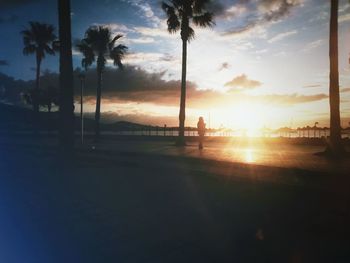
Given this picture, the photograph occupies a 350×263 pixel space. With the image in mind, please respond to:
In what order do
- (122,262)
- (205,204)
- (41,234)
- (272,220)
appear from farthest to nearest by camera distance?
(205,204)
(272,220)
(41,234)
(122,262)

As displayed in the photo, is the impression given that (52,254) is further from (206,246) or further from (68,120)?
(68,120)

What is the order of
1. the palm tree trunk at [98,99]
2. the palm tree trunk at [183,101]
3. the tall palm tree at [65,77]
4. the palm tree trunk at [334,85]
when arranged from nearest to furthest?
the tall palm tree at [65,77] < the palm tree trunk at [334,85] < the palm tree trunk at [183,101] < the palm tree trunk at [98,99]

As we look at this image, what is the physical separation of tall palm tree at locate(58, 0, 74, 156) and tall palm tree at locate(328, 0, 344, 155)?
466 inches

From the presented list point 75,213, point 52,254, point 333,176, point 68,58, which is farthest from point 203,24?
point 52,254

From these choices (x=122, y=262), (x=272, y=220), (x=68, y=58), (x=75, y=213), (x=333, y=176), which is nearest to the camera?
(x=122, y=262)

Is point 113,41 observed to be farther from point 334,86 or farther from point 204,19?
point 334,86

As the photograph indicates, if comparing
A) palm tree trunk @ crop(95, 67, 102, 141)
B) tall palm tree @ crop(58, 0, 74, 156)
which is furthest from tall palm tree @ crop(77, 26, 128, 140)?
tall palm tree @ crop(58, 0, 74, 156)

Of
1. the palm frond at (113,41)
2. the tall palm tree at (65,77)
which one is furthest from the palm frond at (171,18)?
the tall palm tree at (65,77)

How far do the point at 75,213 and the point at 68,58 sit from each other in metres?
9.64

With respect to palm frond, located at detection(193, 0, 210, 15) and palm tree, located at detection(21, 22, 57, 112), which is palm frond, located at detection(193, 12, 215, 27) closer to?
palm frond, located at detection(193, 0, 210, 15)

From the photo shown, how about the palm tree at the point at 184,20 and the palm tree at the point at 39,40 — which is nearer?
the palm tree at the point at 184,20

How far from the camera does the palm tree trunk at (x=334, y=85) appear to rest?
16531 millimetres

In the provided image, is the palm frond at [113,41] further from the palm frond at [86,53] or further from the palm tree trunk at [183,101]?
→ the palm tree trunk at [183,101]

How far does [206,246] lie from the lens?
4.78 m
